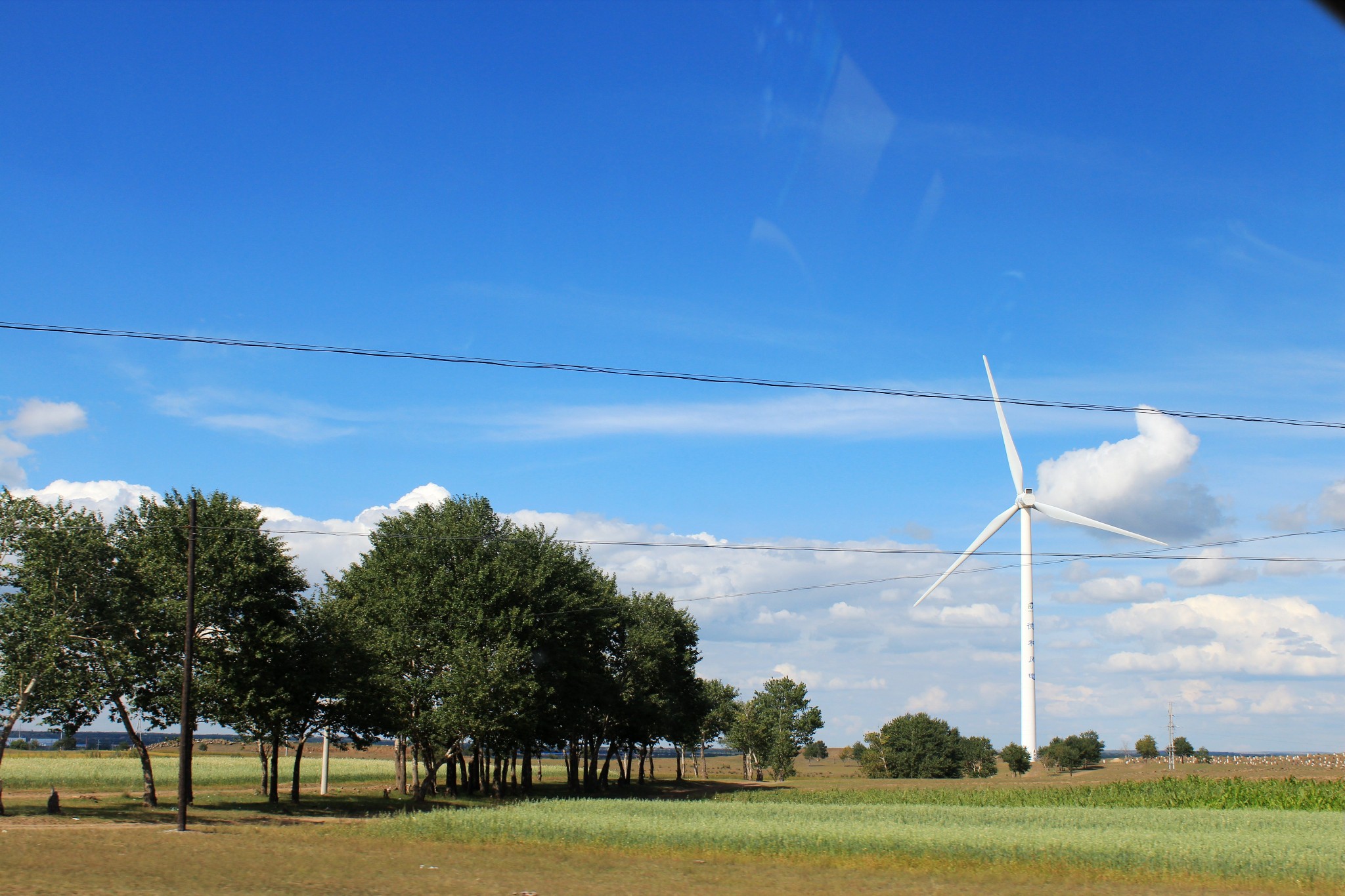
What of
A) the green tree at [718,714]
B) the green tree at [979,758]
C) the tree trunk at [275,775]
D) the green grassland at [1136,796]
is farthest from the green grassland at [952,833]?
the green tree at [979,758]

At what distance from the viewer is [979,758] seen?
180m

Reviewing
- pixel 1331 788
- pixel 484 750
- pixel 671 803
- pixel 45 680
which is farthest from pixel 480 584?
pixel 1331 788

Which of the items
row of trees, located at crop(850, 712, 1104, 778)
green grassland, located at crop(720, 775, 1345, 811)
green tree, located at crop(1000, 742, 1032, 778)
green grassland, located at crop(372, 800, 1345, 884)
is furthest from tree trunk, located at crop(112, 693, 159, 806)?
row of trees, located at crop(850, 712, 1104, 778)

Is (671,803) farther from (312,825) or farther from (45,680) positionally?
(45,680)

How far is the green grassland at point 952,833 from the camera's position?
29.6 metres

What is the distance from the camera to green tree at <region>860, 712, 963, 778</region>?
150875 millimetres

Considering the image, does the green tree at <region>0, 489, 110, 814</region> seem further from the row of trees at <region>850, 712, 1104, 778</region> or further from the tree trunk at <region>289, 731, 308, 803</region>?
the row of trees at <region>850, 712, 1104, 778</region>

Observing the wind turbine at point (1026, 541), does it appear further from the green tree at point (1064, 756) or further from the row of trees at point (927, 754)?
the green tree at point (1064, 756)

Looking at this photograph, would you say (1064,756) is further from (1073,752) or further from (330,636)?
(330,636)

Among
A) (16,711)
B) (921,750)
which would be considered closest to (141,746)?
(16,711)

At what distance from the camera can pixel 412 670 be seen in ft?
193

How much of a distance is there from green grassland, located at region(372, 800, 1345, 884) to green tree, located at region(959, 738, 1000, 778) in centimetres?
13136

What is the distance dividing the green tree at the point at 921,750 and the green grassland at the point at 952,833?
4096 inches

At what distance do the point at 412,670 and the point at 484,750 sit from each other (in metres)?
8.07
